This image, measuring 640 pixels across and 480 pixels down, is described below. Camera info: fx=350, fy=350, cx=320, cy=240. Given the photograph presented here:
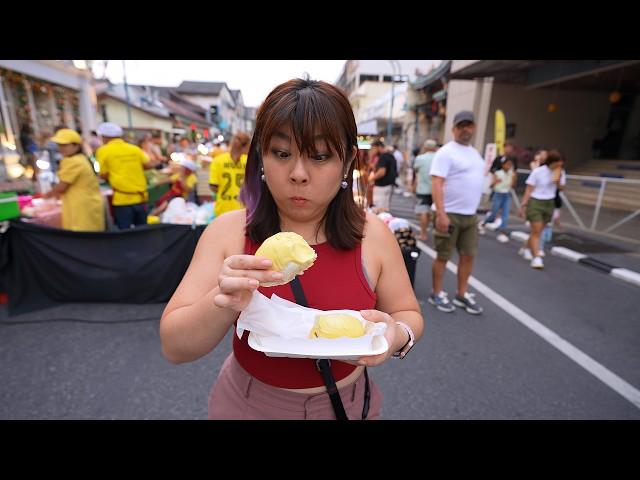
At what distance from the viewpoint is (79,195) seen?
4859mm

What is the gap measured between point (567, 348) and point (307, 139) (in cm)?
405

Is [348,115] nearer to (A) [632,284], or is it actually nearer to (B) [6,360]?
→ (B) [6,360]

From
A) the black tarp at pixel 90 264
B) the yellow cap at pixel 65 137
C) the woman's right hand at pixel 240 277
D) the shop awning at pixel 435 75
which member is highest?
the shop awning at pixel 435 75

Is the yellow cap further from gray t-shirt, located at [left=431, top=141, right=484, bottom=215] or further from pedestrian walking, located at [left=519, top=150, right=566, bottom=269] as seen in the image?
pedestrian walking, located at [left=519, top=150, right=566, bottom=269]

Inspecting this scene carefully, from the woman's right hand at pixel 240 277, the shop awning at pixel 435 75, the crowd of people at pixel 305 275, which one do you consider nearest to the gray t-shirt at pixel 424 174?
the crowd of people at pixel 305 275

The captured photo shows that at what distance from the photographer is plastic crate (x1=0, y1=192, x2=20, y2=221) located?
454 cm

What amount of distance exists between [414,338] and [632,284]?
6510 millimetres

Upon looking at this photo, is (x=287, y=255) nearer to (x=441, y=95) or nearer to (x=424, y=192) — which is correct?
(x=424, y=192)

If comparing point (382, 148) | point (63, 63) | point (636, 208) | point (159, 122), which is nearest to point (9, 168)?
point (63, 63)

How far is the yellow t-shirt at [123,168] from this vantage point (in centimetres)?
571

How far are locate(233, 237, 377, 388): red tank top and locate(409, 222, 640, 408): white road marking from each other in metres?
3.22

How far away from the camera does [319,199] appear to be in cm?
118

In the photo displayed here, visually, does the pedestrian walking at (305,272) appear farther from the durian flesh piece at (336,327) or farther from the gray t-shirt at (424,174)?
the gray t-shirt at (424,174)

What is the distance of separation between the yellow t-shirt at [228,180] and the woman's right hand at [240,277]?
13.3ft
